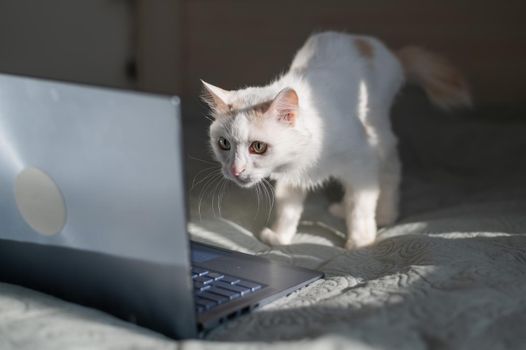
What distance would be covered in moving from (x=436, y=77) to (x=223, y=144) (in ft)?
2.44

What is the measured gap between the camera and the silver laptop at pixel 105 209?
2.82 ft

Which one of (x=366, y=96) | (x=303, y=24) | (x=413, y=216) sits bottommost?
(x=413, y=216)

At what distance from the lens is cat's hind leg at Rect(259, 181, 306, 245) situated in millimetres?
1574

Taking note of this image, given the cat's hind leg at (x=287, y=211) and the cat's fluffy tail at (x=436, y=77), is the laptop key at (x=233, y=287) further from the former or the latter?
the cat's fluffy tail at (x=436, y=77)

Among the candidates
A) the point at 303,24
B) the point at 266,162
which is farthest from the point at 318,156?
the point at 303,24

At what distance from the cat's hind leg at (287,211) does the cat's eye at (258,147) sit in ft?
0.81

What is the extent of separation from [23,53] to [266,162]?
135 centimetres

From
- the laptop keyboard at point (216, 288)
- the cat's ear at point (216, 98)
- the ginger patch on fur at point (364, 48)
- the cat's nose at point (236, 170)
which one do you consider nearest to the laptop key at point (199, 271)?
the laptop keyboard at point (216, 288)

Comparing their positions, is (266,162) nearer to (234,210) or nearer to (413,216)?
(234,210)

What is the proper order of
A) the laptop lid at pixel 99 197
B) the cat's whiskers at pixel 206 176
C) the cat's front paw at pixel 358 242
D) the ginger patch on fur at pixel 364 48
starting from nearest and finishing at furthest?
the laptop lid at pixel 99 197 → the cat's front paw at pixel 358 242 → the ginger patch on fur at pixel 364 48 → the cat's whiskers at pixel 206 176

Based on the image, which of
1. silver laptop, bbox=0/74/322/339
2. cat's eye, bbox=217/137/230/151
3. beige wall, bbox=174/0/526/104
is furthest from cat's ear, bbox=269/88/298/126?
beige wall, bbox=174/0/526/104

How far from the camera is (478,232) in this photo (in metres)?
1.44

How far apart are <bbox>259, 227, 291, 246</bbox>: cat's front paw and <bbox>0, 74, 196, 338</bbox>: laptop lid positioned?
A: 56 centimetres

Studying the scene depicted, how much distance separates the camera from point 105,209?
941 mm
